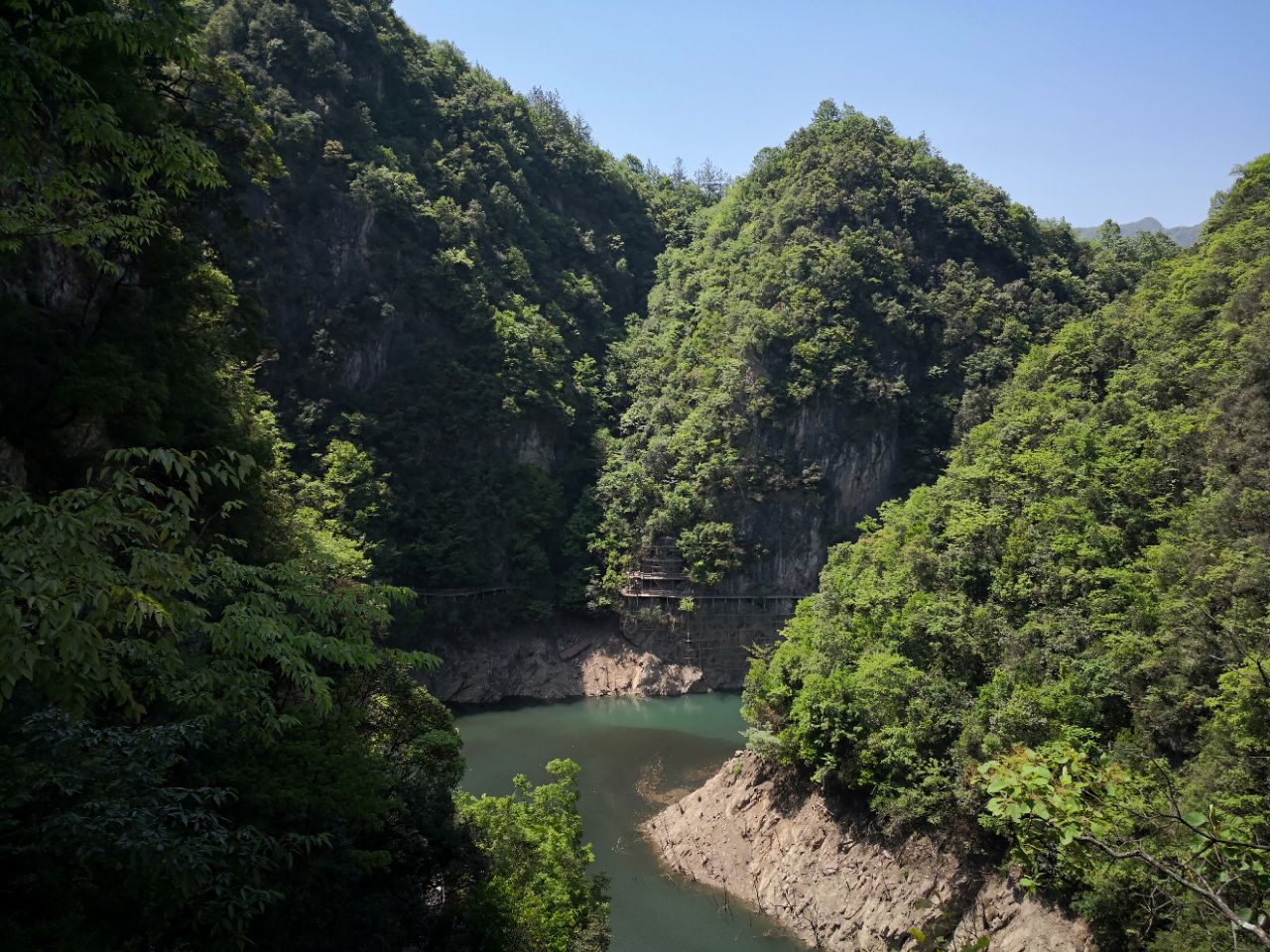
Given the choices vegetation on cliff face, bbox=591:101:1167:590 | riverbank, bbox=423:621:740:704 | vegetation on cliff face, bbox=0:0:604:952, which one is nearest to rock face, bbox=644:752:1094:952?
vegetation on cliff face, bbox=0:0:604:952

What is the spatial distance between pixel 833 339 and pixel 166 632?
129 feet

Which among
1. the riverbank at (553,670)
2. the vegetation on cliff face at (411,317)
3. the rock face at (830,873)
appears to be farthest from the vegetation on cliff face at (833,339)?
the rock face at (830,873)

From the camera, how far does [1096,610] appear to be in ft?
58.9

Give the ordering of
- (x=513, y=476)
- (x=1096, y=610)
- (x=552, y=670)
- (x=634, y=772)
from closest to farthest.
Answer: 1. (x=1096, y=610)
2. (x=634, y=772)
3. (x=552, y=670)
4. (x=513, y=476)

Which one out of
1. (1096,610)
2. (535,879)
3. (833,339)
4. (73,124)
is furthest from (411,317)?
(73,124)

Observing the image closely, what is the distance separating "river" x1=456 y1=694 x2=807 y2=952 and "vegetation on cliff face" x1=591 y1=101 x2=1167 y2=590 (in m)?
7.03

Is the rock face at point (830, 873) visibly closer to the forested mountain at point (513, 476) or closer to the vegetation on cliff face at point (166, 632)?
the forested mountain at point (513, 476)

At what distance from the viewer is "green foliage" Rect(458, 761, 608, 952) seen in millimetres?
11328

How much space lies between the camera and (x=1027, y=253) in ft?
152

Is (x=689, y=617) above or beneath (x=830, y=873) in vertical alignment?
above

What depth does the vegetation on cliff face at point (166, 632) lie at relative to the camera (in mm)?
4293

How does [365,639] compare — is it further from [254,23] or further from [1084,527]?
[254,23]

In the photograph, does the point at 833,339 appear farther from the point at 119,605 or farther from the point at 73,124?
the point at 119,605

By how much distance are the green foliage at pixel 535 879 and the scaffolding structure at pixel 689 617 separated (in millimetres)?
24444
